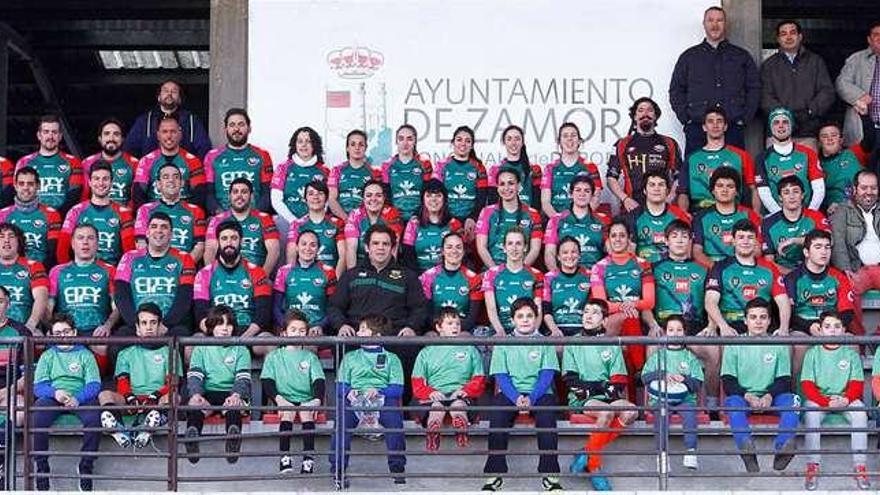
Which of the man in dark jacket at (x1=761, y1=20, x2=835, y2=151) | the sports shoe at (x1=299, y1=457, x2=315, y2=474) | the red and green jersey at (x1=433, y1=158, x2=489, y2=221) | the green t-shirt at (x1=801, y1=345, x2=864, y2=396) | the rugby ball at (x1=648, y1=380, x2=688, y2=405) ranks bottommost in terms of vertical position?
the sports shoe at (x1=299, y1=457, x2=315, y2=474)

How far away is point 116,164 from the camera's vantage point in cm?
1472

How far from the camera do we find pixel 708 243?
552 inches

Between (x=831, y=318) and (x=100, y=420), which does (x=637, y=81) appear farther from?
(x=100, y=420)

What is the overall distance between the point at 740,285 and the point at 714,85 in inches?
91.8

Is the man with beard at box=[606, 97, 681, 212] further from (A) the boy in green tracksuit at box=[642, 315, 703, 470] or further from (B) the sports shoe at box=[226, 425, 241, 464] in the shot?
(B) the sports shoe at box=[226, 425, 241, 464]

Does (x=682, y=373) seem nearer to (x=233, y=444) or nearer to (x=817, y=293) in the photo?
(x=817, y=293)

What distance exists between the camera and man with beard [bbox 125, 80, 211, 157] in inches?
591

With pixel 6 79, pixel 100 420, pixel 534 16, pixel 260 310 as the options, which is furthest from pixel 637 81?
pixel 6 79

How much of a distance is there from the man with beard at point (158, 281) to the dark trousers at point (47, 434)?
109cm

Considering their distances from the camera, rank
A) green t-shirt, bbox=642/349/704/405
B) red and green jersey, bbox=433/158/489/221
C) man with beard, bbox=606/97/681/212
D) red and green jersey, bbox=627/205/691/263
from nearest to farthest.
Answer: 1. green t-shirt, bbox=642/349/704/405
2. red and green jersey, bbox=627/205/691/263
3. red and green jersey, bbox=433/158/489/221
4. man with beard, bbox=606/97/681/212

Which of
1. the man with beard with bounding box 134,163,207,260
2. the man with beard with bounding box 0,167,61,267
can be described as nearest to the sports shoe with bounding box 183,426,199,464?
the man with beard with bounding box 134,163,207,260

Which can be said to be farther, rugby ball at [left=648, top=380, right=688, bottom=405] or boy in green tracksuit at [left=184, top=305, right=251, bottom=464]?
boy in green tracksuit at [left=184, top=305, right=251, bottom=464]

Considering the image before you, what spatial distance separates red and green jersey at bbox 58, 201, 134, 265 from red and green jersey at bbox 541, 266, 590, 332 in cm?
305

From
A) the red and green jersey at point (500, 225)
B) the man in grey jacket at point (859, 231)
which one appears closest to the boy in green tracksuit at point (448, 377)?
the red and green jersey at point (500, 225)
